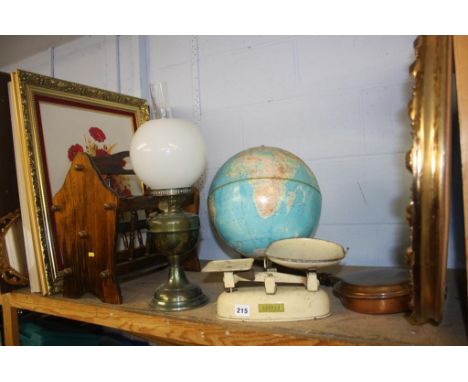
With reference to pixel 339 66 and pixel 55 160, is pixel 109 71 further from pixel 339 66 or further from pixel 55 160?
pixel 339 66

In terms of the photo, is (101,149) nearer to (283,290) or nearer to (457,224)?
(283,290)

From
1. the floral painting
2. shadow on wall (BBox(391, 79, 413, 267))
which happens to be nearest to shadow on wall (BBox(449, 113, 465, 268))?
shadow on wall (BBox(391, 79, 413, 267))

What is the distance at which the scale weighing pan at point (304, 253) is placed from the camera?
34.5 inches

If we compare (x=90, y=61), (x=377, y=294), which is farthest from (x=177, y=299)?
(x=90, y=61)

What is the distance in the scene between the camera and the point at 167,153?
981mm

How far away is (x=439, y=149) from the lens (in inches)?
24.5

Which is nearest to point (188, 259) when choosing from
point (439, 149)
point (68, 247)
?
point (68, 247)

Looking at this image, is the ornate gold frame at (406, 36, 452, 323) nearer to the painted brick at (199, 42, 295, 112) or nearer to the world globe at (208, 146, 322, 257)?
the world globe at (208, 146, 322, 257)

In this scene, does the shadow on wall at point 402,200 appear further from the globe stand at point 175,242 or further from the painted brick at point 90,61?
the painted brick at point 90,61

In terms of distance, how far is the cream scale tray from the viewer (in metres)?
0.88

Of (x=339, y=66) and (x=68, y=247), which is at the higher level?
(x=339, y=66)

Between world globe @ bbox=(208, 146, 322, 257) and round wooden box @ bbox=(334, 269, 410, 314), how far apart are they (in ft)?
0.74

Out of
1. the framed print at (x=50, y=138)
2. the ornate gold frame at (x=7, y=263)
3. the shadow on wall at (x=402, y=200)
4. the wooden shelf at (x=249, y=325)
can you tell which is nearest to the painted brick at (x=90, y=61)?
the framed print at (x=50, y=138)

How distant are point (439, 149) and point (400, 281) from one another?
0.38 meters
